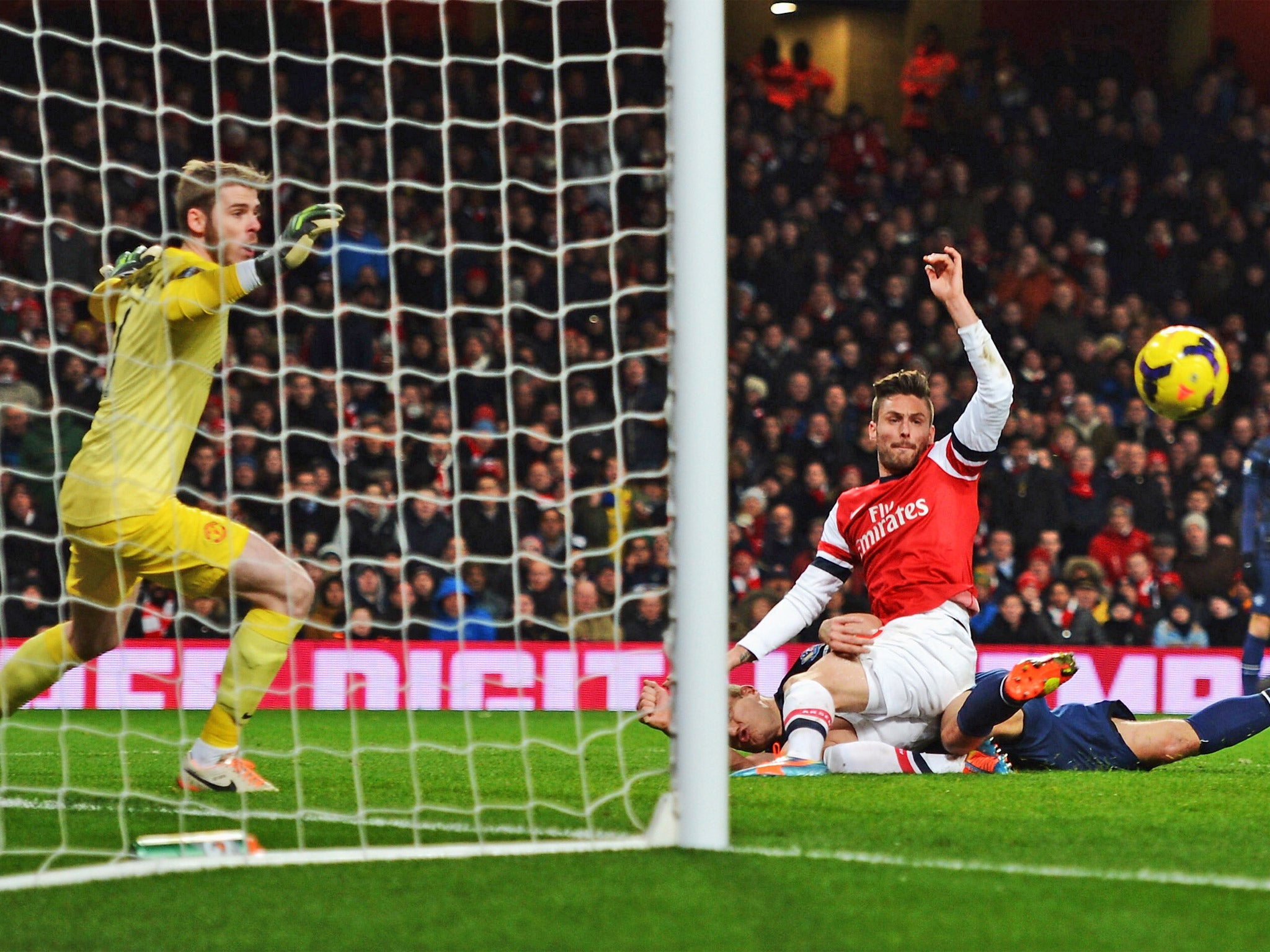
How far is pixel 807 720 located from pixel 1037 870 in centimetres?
197

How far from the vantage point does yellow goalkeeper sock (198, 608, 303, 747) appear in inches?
194

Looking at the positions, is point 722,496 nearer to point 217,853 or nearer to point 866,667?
point 217,853

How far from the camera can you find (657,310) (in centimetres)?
1280

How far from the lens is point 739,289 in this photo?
1283cm

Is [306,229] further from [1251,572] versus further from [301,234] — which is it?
[1251,572]

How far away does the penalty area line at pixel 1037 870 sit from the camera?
3322 millimetres

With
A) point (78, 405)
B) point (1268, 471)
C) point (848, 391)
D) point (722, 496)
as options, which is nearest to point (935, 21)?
point (848, 391)

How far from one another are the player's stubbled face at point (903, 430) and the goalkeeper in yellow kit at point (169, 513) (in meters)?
2.14

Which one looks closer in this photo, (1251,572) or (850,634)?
(850,634)

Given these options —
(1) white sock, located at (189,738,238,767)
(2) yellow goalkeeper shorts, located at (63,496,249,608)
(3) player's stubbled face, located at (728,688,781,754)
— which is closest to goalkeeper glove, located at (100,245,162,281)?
(2) yellow goalkeeper shorts, located at (63,496,249,608)

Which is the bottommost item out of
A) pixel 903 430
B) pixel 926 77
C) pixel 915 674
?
pixel 915 674

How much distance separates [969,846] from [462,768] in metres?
2.47

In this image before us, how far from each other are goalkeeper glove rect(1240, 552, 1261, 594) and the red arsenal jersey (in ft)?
15.7

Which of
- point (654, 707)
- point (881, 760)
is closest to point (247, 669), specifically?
point (654, 707)
